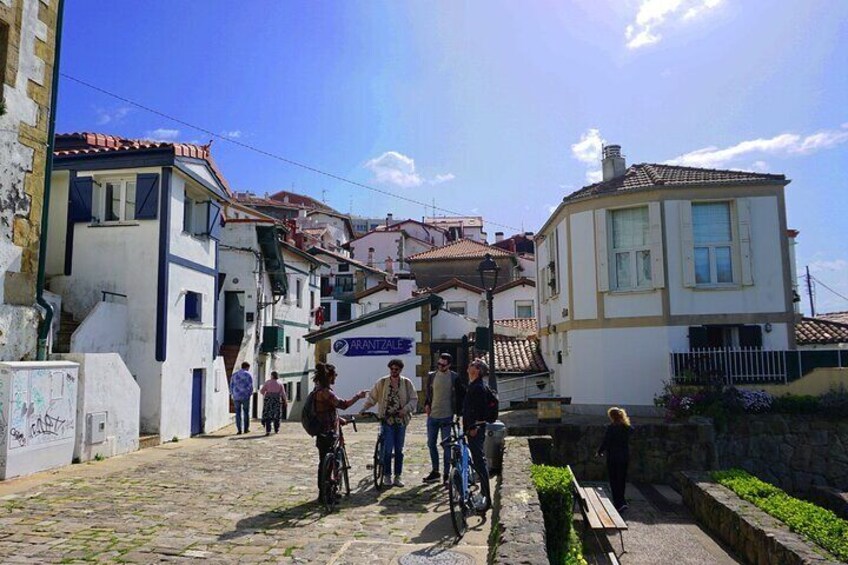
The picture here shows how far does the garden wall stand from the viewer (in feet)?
44.2

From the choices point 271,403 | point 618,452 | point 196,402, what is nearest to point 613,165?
point 618,452

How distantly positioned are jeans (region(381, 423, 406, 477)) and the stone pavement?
0.37 meters

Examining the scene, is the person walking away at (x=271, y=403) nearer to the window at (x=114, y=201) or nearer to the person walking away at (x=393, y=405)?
the window at (x=114, y=201)

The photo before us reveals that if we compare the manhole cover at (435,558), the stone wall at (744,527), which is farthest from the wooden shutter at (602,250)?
the manhole cover at (435,558)

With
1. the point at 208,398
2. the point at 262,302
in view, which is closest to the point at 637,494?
the point at 208,398

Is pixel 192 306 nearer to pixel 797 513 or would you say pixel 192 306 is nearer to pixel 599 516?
pixel 599 516

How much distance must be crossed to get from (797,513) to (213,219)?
1463 centimetres

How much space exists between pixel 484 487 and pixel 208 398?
37.7 ft

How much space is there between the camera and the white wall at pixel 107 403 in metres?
10.8

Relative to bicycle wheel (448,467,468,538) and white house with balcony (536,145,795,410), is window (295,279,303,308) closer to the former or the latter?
white house with balcony (536,145,795,410)

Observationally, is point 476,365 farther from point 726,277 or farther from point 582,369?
point 726,277

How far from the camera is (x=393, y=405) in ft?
28.1

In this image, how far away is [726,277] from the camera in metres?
16.5

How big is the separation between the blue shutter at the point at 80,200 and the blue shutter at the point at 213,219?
2984 mm
